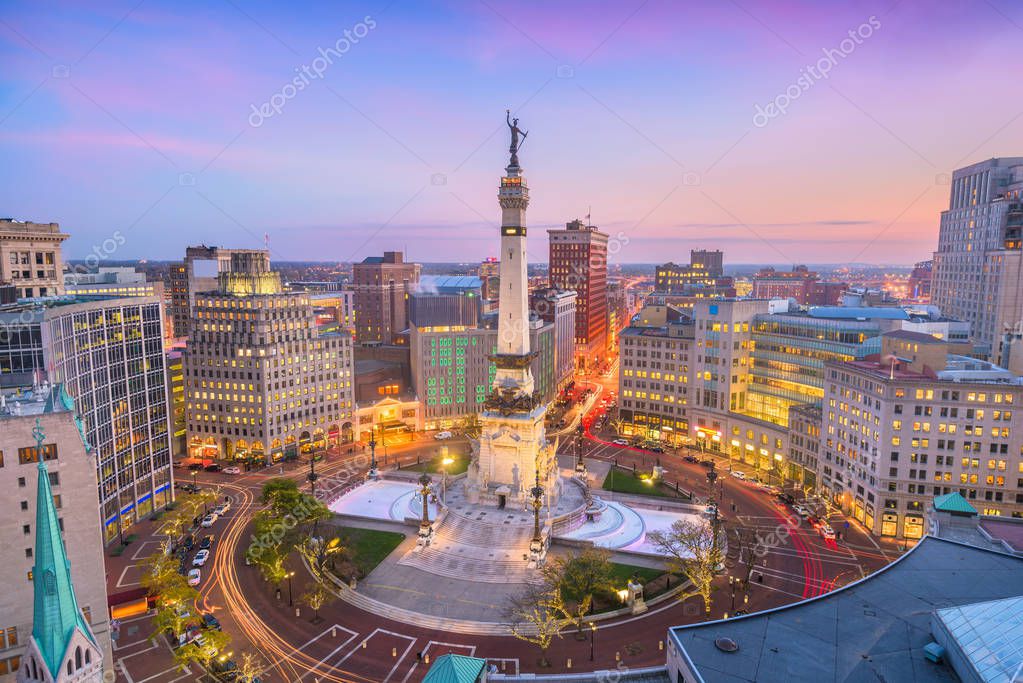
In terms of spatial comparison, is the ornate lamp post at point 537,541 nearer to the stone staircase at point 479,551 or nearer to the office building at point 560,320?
the stone staircase at point 479,551

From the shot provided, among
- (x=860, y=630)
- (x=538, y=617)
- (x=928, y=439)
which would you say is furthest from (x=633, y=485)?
(x=860, y=630)

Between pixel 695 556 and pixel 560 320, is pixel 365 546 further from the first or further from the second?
pixel 560 320

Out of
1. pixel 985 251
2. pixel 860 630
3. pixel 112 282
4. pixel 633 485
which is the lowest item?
pixel 633 485

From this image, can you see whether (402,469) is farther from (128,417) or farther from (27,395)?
(27,395)

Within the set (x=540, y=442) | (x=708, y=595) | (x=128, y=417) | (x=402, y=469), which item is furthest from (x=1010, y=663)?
(x=128, y=417)

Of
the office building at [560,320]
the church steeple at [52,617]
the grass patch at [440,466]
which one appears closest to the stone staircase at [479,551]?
the grass patch at [440,466]

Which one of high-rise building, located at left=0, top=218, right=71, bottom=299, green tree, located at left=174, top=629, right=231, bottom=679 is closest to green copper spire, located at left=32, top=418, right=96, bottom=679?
green tree, located at left=174, top=629, right=231, bottom=679

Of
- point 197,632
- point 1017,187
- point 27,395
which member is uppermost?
point 1017,187

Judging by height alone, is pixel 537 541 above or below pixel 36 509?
below
